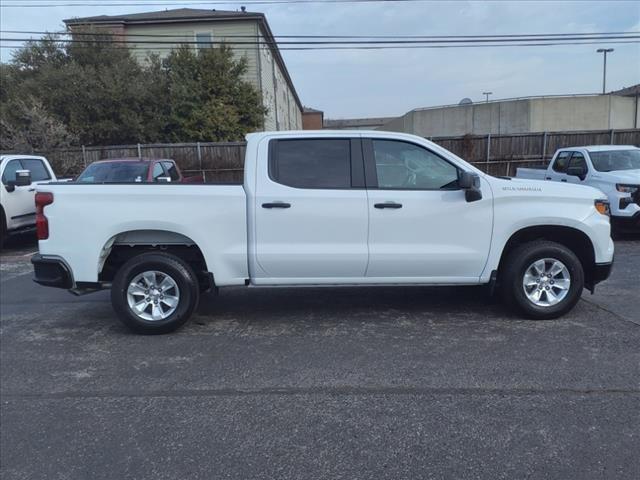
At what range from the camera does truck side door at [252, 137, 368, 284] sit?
5152 mm

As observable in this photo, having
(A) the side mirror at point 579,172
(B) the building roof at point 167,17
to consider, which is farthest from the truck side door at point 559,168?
(B) the building roof at point 167,17

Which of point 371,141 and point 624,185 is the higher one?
point 371,141

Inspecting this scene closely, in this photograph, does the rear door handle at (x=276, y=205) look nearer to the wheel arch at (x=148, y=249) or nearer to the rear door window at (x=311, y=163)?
the rear door window at (x=311, y=163)

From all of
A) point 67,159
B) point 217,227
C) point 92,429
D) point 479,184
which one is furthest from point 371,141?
point 67,159

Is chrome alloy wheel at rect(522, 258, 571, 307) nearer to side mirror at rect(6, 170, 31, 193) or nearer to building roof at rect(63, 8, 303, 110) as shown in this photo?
side mirror at rect(6, 170, 31, 193)

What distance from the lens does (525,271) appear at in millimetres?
5348

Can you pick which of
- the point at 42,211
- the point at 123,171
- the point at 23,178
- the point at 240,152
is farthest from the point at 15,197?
the point at 240,152

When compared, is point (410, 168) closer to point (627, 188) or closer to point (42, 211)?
point (42, 211)

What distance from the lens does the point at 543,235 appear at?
560 centimetres

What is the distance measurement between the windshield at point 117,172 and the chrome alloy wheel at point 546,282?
8.62 meters

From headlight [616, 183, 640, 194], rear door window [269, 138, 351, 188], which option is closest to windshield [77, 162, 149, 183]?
rear door window [269, 138, 351, 188]

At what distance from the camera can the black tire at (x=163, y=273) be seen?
5.21 metres

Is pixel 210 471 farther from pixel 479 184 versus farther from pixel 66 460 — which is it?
pixel 479 184

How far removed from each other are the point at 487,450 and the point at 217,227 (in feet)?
10.4
